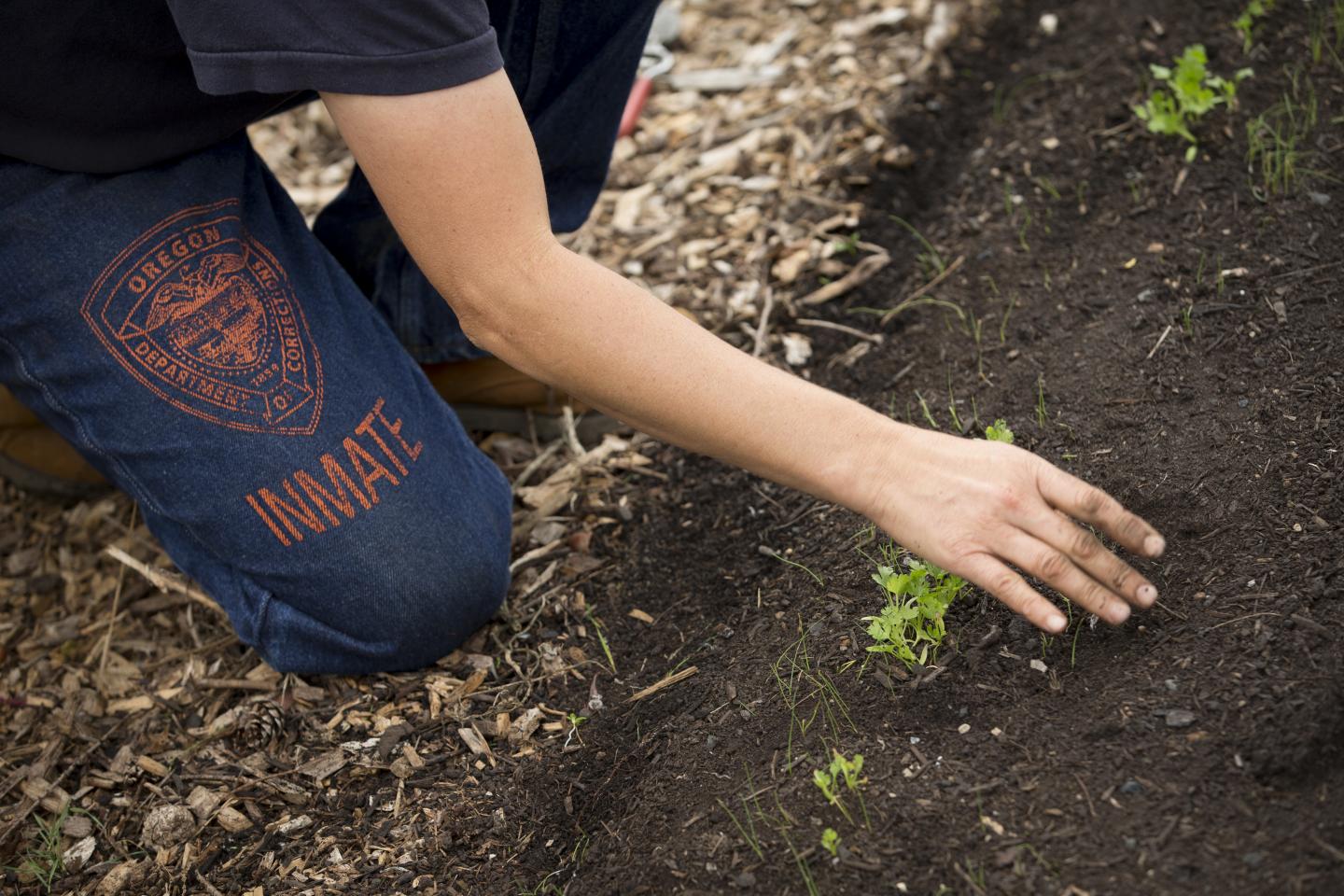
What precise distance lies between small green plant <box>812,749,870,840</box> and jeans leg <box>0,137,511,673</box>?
0.83 meters

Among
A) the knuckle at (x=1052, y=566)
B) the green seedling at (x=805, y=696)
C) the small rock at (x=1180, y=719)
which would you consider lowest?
the green seedling at (x=805, y=696)

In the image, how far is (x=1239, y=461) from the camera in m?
2.02

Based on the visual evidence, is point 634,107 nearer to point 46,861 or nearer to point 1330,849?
point 46,861

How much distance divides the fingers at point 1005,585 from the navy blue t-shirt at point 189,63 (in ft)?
2.97

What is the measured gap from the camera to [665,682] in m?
2.12

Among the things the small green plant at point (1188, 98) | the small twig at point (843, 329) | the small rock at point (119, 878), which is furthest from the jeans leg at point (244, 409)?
the small green plant at point (1188, 98)

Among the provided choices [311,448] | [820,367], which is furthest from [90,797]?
[820,367]

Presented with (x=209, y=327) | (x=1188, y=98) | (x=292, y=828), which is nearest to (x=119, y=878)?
(x=292, y=828)

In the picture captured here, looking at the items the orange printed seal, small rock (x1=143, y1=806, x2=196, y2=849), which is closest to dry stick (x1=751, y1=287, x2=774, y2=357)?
the orange printed seal

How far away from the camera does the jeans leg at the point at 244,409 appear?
211cm

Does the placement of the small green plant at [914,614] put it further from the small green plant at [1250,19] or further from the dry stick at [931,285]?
the small green plant at [1250,19]

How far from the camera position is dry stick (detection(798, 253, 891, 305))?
2.88 meters

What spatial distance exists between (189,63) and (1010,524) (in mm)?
1567

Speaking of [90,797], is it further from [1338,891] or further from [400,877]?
[1338,891]
